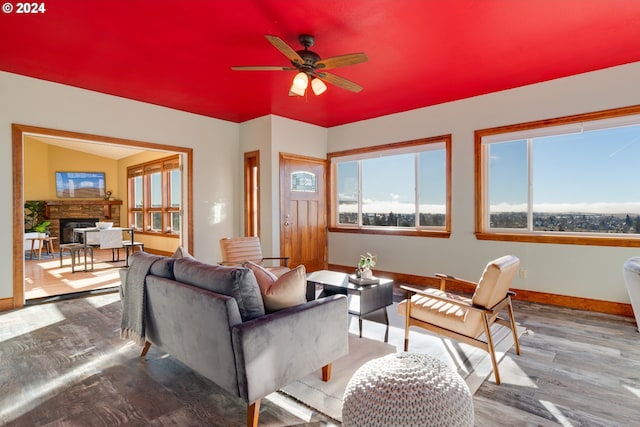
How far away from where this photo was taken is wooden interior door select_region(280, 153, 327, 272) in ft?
18.8

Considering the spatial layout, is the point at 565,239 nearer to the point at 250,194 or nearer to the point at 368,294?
the point at 368,294

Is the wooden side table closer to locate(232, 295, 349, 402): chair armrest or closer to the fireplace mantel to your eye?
the fireplace mantel

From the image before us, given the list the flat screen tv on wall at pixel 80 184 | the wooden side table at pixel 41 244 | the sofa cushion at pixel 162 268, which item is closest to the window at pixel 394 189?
the sofa cushion at pixel 162 268

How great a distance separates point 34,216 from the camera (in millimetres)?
8883

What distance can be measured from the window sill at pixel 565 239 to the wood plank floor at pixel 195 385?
0.94 m

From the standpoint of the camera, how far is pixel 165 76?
399cm

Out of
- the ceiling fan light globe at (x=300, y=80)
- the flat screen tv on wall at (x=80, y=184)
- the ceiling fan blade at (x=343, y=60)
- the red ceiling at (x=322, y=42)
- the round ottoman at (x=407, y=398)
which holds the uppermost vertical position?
the red ceiling at (x=322, y=42)

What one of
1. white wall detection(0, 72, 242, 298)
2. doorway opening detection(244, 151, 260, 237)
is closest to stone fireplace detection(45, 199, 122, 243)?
white wall detection(0, 72, 242, 298)

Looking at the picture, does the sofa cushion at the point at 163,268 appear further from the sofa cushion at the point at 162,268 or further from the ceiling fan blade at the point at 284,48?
the ceiling fan blade at the point at 284,48

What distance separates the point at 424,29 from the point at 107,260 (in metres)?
7.63

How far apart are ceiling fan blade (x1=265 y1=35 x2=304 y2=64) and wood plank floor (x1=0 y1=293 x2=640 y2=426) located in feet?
8.04

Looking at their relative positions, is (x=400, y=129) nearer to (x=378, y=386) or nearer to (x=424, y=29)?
(x=424, y=29)

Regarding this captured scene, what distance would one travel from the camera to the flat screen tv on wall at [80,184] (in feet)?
31.1

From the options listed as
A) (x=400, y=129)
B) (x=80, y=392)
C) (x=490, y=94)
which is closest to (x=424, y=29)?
(x=490, y=94)
